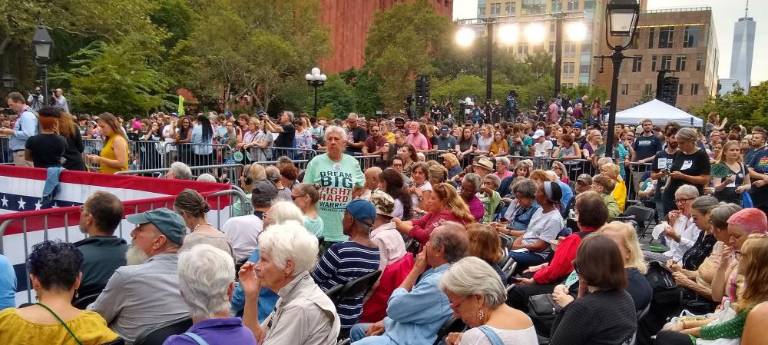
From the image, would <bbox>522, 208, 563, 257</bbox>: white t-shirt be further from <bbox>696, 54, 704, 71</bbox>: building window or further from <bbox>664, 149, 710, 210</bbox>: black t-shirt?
<bbox>696, 54, 704, 71</bbox>: building window

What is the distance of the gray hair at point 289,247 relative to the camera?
122 inches

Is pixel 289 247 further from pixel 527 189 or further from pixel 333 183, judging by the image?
pixel 527 189

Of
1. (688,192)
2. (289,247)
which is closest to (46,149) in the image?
(289,247)

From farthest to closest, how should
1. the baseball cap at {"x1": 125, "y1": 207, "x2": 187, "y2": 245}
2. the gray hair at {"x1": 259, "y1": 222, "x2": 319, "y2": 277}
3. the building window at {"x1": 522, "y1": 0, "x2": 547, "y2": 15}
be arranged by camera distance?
the building window at {"x1": 522, "y1": 0, "x2": 547, "y2": 15}
the baseball cap at {"x1": 125, "y1": 207, "x2": 187, "y2": 245}
the gray hair at {"x1": 259, "y1": 222, "x2": 319, "y2": 277}

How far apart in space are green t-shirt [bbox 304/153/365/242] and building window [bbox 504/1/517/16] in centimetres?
10102

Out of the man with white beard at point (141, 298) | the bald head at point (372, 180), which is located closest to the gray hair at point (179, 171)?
the bald head at point (372, 180)

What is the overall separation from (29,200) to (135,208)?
292 cm

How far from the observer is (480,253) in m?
4.31

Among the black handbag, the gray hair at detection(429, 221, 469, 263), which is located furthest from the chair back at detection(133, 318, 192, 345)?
the black handbag

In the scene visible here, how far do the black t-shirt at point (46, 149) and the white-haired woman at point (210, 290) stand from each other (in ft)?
17.1

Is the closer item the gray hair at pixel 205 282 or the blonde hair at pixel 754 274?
the gray hair at pixel 205 282

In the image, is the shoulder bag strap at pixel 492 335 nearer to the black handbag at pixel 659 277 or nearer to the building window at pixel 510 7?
the black handbag at pixel 659 277

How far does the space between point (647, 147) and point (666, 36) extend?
3071 inches

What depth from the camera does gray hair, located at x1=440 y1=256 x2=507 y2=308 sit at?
3.02 metres
